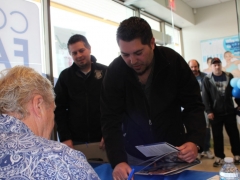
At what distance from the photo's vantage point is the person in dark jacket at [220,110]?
152 inches

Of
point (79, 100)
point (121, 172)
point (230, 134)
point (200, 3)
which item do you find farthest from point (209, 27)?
point (121, 172)

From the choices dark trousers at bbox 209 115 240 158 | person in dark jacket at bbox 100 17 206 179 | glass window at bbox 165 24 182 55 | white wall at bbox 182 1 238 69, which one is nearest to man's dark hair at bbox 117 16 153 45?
person in dark jacket at bbox 100 17 206 179

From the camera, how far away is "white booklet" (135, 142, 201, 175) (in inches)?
46.6

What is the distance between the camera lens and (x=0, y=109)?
0.77 meters

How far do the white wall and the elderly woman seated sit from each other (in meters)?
5.89

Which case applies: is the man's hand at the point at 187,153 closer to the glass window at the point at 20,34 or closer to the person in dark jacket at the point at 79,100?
the person in dark jacket at the point at 79,100

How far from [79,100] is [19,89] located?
1.51 metres

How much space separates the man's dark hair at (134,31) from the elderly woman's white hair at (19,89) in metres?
0.62

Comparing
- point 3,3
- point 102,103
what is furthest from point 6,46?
point 102,103

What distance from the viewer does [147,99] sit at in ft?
4.81

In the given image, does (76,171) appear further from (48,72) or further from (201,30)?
(201,30)

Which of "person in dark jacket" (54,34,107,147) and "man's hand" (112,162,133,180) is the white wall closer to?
"person in dark jacket" (54,34,107,147)

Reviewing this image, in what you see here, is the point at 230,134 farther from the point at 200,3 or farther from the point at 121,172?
the point at 200,3

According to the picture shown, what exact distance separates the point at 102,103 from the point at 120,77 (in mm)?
186
